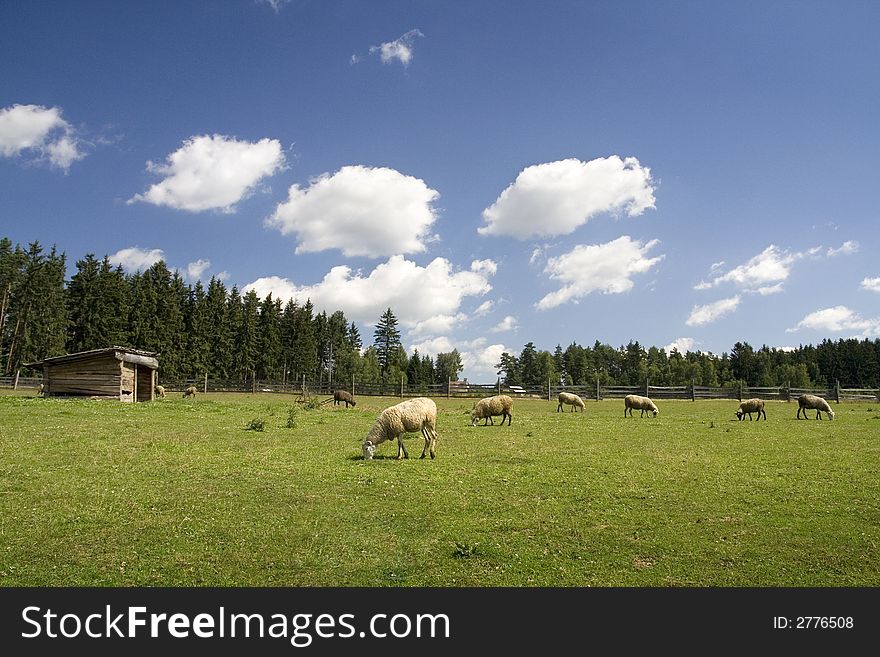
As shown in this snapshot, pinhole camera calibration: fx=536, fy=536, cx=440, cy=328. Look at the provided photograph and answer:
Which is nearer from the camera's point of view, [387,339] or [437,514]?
[437,514]

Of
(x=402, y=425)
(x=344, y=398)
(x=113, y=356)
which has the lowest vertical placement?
(x=344, y=398)

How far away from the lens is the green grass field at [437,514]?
25.8 feet

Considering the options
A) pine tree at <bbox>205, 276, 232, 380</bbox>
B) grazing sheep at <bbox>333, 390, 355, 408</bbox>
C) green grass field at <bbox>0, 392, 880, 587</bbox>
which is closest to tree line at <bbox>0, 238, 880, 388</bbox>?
pine tree at <bbox>205, 276, 232, 380</bbox>

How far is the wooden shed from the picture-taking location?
3894cm

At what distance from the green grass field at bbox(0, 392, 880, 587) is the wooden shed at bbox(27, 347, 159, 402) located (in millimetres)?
20188

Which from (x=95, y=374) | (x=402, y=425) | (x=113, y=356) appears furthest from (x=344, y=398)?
(x=402, y=425)

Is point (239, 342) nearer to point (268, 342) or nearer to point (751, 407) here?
point (268, 342)

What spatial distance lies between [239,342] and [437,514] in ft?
312

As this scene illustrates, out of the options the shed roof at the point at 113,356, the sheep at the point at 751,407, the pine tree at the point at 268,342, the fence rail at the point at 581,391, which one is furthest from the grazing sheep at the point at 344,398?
the pine tree at the point at 268,342

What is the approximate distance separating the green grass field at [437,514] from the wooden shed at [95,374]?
2019 centimetres

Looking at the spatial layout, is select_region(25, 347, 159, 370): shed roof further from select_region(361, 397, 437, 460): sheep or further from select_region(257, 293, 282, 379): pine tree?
select_region(257, 293, 282, 379): pine tree

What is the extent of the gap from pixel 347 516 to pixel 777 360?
180 m

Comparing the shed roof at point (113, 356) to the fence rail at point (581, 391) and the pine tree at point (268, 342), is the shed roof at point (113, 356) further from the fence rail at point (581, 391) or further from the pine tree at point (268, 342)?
the pine tree at point (268, 342)

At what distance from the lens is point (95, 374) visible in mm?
39406
